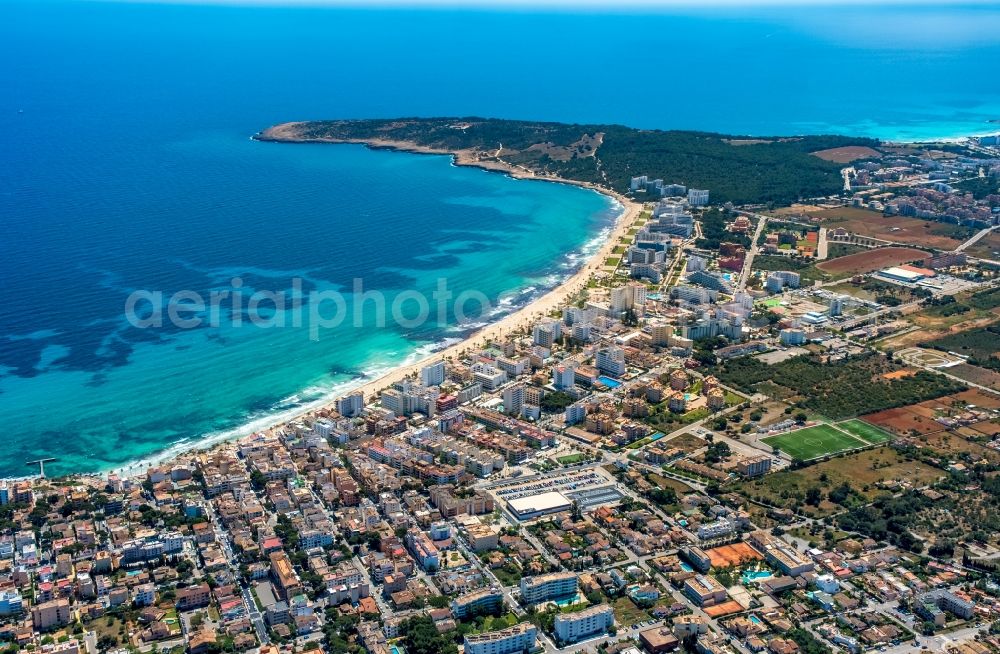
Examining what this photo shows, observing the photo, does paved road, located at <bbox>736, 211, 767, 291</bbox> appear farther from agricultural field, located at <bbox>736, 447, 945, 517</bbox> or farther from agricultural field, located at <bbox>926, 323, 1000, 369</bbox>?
agricultural field, located at <bbox>736, 447, 945, 517</bbox>

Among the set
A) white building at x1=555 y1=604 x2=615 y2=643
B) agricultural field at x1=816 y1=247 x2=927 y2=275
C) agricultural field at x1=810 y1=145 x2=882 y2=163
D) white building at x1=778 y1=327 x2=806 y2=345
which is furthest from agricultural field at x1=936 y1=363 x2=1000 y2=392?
agricultural field at x1=810 y1=145 x2=882 y2=163

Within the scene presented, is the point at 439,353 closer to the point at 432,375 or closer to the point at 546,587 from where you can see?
the point at 432,375

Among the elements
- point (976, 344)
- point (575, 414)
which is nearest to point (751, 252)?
point (976, 344)

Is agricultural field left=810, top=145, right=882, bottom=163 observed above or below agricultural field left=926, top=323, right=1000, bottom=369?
above

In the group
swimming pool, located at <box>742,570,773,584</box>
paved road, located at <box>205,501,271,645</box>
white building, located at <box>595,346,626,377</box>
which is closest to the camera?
paved road, located at <box>205,501,271,645</box>

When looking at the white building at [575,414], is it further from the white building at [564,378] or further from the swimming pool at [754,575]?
the swimming pool at [754,575]

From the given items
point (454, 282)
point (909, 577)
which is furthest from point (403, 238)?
point (909, 577)
